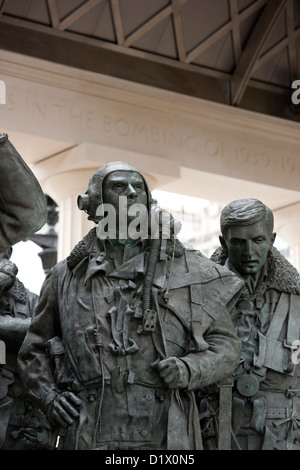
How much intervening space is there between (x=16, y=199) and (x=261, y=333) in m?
2.04

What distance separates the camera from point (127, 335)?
708cm

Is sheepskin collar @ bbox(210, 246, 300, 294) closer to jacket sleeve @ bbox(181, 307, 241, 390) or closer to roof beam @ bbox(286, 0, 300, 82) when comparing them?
jacket sleeve @ bbox(181, 307, 241, 390)

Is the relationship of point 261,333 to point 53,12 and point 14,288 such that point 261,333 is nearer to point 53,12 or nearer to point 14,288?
point 14,288

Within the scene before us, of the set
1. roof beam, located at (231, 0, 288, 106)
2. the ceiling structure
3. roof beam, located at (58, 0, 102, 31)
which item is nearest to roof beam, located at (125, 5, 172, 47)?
the ceiling structure

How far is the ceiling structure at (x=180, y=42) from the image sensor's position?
13.6 m

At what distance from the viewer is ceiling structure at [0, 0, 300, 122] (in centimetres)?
1359

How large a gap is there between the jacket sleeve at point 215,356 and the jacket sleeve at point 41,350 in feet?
2.36

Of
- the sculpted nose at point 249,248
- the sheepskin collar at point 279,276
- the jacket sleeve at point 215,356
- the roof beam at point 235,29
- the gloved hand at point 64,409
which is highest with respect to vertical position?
the roof beam at point 235,29

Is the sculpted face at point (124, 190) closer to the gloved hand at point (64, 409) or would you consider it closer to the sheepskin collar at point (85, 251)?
the sheepskin collar at point (85, 251)

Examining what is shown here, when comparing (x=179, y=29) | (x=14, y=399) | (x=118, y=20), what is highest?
(x=179, y=29)

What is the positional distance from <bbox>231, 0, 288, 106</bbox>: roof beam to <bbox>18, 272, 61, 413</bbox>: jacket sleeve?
7.68 metres

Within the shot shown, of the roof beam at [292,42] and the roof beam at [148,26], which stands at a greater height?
the roof beam at [292,42]

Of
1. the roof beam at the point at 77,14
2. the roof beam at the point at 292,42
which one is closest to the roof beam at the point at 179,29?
the roof beam at the point at 77,14

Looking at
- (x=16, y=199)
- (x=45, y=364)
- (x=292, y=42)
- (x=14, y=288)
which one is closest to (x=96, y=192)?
(x=16, y=199)
